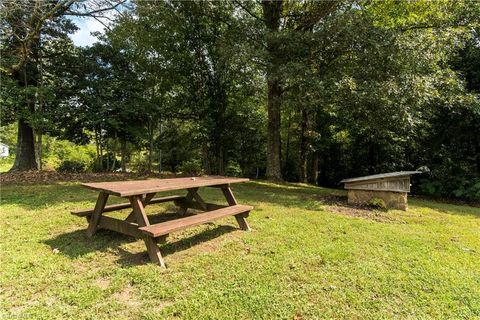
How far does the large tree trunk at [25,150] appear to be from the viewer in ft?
30.6

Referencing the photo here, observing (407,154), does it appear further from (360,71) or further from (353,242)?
(353,242)

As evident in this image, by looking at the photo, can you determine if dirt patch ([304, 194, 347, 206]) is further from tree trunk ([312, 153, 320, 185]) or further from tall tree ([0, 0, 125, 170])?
tall tree ([0, 0, 125, 170])

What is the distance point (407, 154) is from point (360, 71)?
20.4 ft

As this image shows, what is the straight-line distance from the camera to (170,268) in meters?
2.79

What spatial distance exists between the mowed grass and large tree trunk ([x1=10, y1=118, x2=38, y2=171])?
5.92m

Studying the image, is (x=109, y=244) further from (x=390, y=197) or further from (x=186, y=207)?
(x=390, y=197)

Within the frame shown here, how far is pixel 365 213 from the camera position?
215 inches

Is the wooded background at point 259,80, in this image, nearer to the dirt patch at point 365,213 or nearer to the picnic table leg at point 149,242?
the dirt patch at point 365,213

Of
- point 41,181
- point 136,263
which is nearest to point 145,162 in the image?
point 41,181

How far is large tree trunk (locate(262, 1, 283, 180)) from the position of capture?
24.5 feet

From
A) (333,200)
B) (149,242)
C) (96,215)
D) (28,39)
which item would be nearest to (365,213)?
(333,200)

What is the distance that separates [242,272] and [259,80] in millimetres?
9224

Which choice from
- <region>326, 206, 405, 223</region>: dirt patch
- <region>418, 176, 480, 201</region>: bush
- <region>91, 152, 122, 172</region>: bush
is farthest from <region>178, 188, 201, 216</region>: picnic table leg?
<region>418, 176, 480, 201</region>: bush

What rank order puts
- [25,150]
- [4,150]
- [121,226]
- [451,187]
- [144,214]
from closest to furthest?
[144,214] < [121,226] < [25,150] < [451,187] < [4,150]
